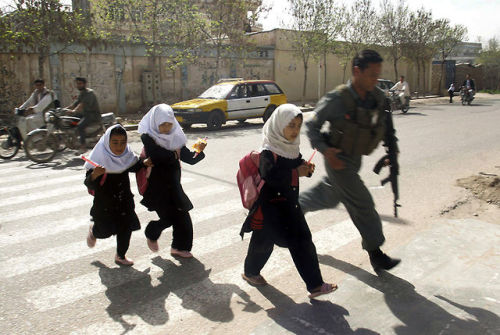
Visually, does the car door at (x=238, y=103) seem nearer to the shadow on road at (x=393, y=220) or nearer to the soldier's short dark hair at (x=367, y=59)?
the shadow on road at (x=393, y=220)

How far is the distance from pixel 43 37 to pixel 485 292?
47.0 feet

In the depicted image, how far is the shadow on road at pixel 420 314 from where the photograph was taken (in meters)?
2.76

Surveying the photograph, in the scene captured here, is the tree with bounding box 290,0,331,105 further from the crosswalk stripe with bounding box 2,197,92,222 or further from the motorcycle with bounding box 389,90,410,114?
the crosswalk stripe with bounding box 2,197,92,222

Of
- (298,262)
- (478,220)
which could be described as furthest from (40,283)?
(478,220)

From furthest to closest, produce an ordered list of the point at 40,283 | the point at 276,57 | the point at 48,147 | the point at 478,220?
the point at 276,57 → the point at 48,147 → the point at 478,220 → the point at 40,283

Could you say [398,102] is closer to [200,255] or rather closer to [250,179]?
[200,255]

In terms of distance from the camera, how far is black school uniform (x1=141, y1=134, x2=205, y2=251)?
12.4ft

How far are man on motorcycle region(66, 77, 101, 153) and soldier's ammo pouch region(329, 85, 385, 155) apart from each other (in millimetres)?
7104

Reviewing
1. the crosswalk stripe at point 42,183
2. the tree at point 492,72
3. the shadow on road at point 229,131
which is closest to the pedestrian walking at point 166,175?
the crosswalk stripe at point 42,183

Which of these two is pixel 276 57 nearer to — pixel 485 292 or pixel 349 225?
pixel 349 225

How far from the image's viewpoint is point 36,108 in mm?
9445

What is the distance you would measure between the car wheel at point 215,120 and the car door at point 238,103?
43 cm

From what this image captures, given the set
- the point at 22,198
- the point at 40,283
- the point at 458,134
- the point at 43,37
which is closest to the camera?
the point at 40,283

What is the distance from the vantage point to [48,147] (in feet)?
29.5
